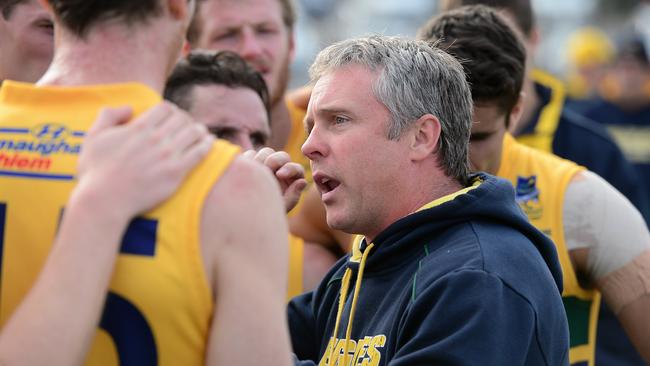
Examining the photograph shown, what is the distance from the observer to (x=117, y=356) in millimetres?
2213

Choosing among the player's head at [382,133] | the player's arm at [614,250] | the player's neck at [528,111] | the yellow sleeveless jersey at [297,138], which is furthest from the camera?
the player's neck at [528,111]

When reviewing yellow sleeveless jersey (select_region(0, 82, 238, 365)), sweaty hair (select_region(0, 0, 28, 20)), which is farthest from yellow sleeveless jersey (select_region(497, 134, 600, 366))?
yellow sleeveless jersey (select_region(0, 82, 238, 365))

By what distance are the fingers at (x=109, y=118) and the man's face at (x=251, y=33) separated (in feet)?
9.78

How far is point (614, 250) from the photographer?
385 cm

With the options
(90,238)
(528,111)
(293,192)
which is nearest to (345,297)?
(293,192)

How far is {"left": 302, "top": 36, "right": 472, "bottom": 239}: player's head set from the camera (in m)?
3.20

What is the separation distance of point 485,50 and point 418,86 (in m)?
0.92

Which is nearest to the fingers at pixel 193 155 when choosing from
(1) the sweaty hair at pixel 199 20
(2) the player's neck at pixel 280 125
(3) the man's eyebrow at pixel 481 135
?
(3) the man's eyebrow at pixel 481 135

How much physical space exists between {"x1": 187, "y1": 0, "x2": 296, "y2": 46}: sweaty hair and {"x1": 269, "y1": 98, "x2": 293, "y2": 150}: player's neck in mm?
538

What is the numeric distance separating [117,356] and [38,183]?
0.40 m

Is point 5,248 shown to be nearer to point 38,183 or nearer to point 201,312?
point 38,183

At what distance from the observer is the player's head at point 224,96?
4105 millimetres

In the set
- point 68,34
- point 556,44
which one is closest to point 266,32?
point 68,34

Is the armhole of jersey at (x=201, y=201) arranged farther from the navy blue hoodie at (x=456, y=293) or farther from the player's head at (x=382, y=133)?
the player's head at (x=382, y=133)
